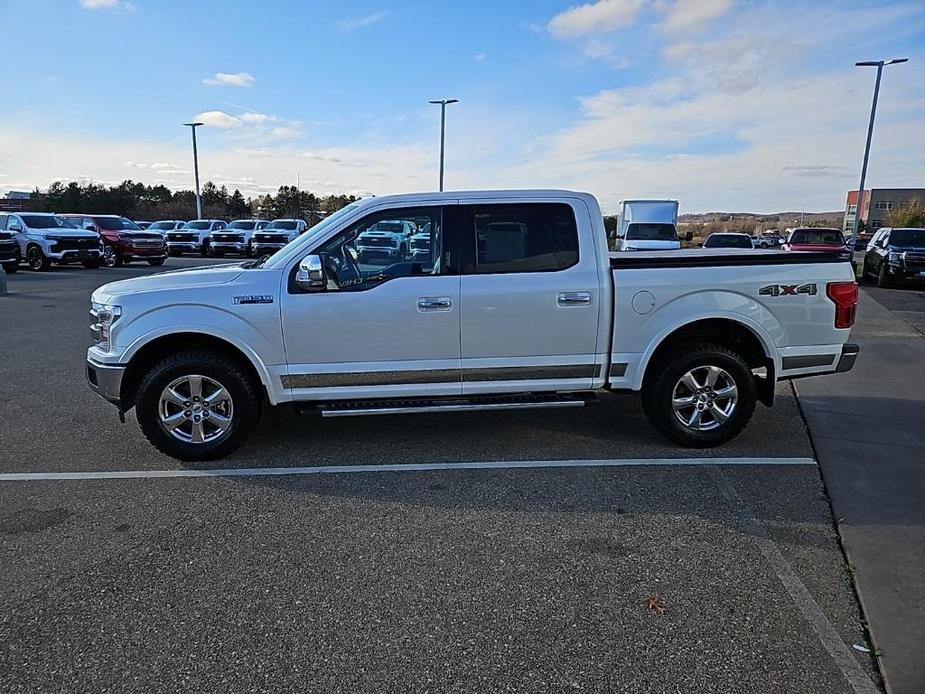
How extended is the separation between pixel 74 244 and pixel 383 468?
71.2 feet

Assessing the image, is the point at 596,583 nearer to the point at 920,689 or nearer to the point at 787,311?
the point at 920,689

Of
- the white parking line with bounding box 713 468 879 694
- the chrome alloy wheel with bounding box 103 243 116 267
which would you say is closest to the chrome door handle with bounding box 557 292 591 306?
the white parking line with bounding box 713 468 879 694

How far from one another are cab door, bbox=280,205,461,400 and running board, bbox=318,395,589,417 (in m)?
0.08

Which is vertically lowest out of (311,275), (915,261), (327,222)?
(915,261)

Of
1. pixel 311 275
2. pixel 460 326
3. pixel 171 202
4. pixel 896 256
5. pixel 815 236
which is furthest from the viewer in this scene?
pixel 171 202

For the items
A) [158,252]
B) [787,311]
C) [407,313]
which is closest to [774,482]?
[787,311]

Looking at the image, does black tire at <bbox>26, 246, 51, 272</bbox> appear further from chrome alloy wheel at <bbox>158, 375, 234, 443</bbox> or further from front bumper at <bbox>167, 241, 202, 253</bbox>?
chrome alloy wheel at <bbox>158, 375, 234, 443</bbox>

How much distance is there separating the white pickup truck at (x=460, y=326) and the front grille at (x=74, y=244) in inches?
787

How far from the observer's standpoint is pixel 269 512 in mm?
4113

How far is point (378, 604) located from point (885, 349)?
908 cm

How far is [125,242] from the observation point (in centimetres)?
2431

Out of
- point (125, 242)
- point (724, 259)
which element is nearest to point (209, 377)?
point (724, 259)

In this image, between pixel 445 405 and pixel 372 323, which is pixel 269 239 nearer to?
pixel 372 323

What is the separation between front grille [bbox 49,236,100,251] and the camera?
857 inches
